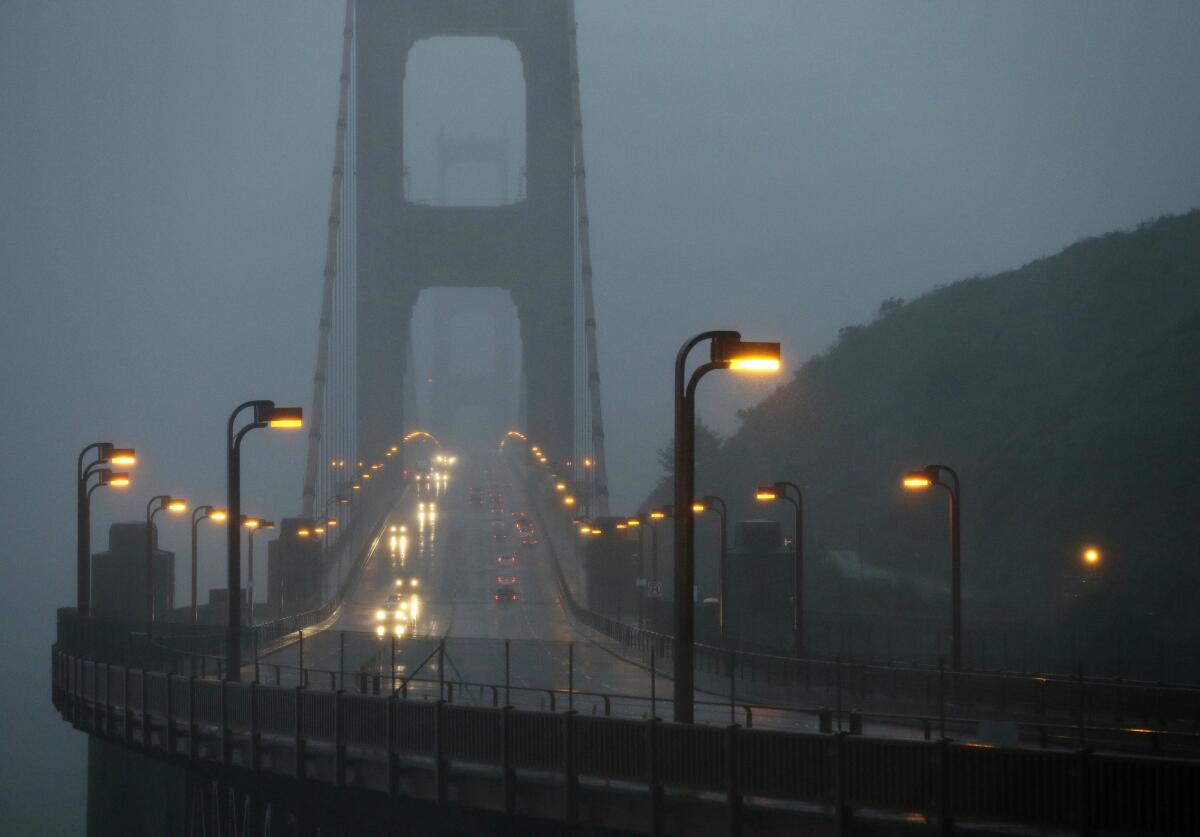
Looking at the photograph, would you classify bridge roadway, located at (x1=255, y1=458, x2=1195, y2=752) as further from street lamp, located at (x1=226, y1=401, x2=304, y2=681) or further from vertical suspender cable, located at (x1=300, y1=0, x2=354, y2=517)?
vertical suspender cable, located at (x1=300, y1=0, x2=354, y2=517)

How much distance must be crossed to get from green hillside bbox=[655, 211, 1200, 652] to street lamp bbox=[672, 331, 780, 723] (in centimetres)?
3627

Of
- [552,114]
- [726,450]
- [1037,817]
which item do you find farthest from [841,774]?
[726,450]

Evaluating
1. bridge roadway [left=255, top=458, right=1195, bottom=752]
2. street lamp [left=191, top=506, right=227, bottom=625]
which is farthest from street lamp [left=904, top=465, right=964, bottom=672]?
street lamp [left=191, top=506, right=227, bottom=625]

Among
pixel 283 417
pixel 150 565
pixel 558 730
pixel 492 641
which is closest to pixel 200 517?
pixel 150 565

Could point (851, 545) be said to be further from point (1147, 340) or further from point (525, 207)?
point (525, 207)

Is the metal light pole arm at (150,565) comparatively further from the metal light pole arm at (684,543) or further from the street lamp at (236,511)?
the metal light pole arm at (684,543)

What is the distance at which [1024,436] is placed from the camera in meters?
76.1

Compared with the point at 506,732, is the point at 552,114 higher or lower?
higher

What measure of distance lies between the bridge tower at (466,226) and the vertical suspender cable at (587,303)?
2.38ft

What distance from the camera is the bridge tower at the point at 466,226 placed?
8250cm

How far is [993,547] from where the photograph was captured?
219ft

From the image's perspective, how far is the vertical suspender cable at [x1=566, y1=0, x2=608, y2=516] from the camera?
3393 inches

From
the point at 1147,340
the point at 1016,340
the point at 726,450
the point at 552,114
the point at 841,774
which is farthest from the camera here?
the point at 726,450

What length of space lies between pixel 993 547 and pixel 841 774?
54320 mm
